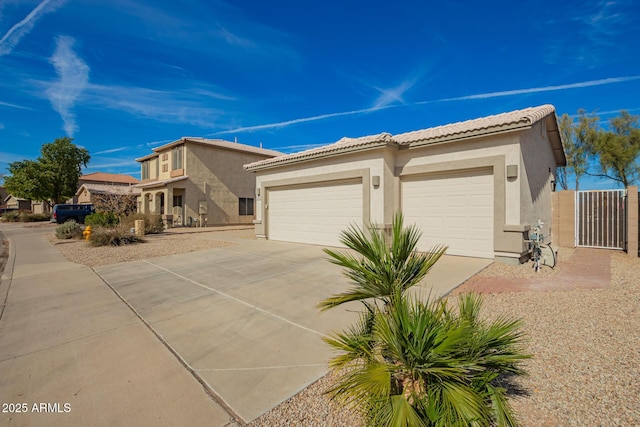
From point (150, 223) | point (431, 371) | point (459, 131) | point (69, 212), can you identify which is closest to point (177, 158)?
point (150, 223)

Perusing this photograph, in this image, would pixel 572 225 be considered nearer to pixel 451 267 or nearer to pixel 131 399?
pixel 451 267

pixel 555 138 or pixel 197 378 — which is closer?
pixel 197 378

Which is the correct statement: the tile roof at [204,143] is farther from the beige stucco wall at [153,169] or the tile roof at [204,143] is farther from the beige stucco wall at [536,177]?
the beige stucco wall at [536,177]

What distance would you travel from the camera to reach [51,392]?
2.82m

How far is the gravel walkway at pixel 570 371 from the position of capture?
240 cm

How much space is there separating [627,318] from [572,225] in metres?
8.97

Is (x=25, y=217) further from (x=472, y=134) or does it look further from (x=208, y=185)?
(x=472, y=134)

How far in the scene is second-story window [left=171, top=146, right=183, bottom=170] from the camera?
24.1 metres

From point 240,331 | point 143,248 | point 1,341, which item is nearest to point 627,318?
point 240,331

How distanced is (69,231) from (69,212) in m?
13.0

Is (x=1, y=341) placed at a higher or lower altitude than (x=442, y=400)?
lower

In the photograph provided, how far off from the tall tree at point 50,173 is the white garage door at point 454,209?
42.4 m

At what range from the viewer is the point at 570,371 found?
2.98 metres

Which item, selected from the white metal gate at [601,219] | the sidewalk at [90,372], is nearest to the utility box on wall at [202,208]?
the sidewalk at [90,372]
